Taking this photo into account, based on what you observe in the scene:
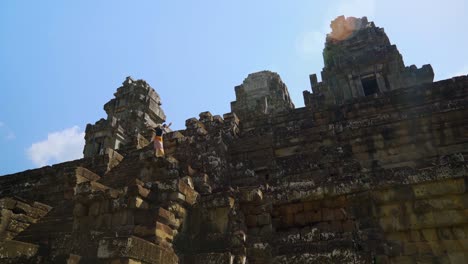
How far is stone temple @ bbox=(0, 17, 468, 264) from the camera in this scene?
5656mm

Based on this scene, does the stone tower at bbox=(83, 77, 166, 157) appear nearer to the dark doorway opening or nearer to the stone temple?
the stone temple

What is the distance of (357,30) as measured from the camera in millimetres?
24188

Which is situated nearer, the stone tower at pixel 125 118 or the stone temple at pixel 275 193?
the stone temple at pixel 275 193

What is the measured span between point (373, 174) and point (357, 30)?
20485mm

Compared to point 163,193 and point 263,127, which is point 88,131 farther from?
point 163,193

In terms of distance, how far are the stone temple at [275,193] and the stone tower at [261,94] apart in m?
15.6

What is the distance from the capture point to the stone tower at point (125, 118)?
2531 cm

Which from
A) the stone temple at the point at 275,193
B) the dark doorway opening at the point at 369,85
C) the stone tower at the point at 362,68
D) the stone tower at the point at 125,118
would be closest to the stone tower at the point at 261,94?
the stone tower at the point at 362,68

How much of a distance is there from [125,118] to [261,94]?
464 inches

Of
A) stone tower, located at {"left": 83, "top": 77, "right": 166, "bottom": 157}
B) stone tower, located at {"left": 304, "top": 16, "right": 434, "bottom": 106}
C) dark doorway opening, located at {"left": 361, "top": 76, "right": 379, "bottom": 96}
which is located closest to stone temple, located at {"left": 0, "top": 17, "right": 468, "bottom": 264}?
stone tower, located at {"left": 304, "top": 16, "right": 434, "bottom": 106}

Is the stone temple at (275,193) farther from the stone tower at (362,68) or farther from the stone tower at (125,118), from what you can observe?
the stone tower at (125,118)

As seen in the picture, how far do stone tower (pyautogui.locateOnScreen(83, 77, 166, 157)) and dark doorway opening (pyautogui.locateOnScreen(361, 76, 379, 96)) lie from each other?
1467 cm


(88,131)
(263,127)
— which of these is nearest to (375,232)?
(263,127)

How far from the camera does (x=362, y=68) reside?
2162 cm
